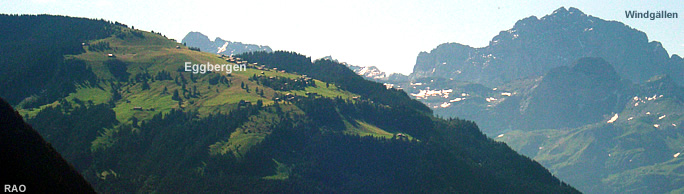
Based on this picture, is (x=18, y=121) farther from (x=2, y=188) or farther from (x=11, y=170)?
(x=2, y=188)

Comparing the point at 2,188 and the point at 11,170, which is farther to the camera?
the point at 11,170

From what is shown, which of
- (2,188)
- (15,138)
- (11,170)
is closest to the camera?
(2,188)

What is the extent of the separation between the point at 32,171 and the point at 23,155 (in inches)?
86.7

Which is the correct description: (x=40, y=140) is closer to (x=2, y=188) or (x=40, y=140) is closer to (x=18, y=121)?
(x=18, y=121)

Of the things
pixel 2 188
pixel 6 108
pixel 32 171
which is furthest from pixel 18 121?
pixel 2 188

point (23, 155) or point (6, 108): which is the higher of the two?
point (6, 108)

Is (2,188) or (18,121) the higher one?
(18,121)

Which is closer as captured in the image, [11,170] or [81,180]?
[11,170]

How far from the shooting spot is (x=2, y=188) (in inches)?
2447

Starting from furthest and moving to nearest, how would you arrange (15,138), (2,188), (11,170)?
(15,138)
(11,170)
(2,188)

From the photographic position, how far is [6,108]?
72438 millimetres

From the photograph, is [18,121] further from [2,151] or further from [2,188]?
[2,188]

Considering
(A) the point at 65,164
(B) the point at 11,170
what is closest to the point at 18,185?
(B) the point at 11,170

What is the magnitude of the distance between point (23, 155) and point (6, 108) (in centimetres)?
550
